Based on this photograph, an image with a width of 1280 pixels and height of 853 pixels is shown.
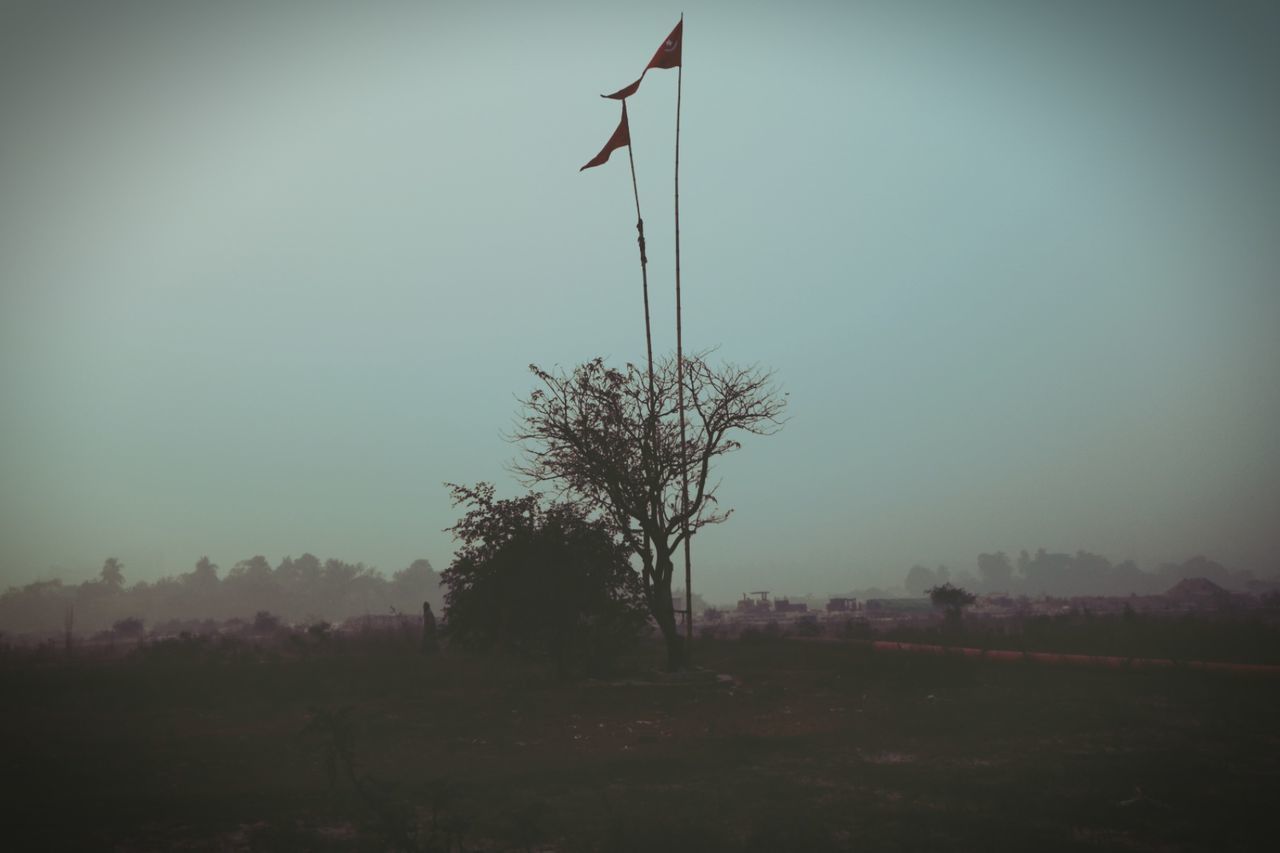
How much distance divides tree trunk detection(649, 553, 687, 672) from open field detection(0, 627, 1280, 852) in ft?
2.30

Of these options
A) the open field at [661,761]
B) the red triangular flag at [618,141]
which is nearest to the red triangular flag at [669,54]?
the red triangular flag at [618,141]

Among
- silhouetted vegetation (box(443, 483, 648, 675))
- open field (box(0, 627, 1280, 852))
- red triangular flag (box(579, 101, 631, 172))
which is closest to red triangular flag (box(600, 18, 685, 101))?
red triangular flag (box(579, 101, 631, 172))

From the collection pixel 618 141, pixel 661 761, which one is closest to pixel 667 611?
pixel 661 761

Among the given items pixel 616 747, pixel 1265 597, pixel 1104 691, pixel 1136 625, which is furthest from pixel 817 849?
pixel 1265 597

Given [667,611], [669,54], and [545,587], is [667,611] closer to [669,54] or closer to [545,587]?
[545,587]

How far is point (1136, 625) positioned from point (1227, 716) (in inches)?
650

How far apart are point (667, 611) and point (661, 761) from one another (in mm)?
8744

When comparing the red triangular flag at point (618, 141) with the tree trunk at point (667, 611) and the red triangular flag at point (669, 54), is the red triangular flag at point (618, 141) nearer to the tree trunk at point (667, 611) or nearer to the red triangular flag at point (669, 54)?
the red triangular flag at point (669, 54)

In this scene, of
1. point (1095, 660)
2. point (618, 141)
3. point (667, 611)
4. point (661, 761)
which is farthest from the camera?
point (618, 141)

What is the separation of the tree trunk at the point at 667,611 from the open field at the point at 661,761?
2.30ft

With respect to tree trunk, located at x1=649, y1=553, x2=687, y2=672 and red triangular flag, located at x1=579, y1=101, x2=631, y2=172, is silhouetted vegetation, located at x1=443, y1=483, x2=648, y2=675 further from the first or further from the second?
red triangular flag, located at x1=579, y1=101, x2=631, y2=172

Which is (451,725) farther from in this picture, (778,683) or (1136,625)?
(1136,625)

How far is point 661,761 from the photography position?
11.4m

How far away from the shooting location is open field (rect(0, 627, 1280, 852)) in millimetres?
7562
